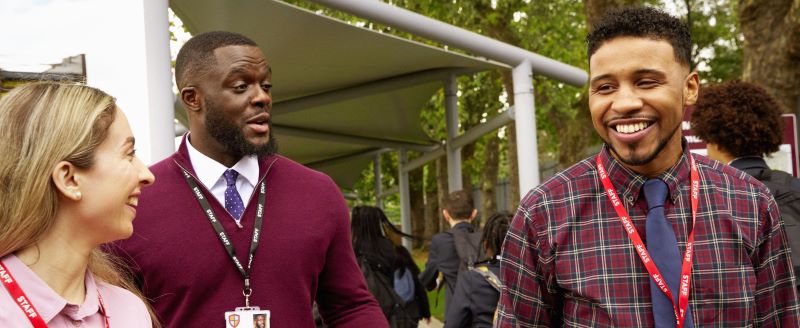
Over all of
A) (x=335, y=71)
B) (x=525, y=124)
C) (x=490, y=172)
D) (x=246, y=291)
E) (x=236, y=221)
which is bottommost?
(x=246, y=291)

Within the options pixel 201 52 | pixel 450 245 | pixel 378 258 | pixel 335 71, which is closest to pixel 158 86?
pixel 201 52

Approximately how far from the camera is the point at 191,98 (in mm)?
3445

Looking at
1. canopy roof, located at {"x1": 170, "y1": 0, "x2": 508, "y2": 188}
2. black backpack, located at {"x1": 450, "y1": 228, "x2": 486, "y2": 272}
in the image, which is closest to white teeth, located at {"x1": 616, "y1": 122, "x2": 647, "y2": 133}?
black backpack, located at {"x1": 450, "y1": 228, "x2": 486, "y2": 272}

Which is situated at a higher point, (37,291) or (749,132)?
(749,132)

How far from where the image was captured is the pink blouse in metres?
2.22

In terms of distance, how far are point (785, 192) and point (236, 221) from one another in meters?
2.52

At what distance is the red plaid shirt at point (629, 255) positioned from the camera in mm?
2748

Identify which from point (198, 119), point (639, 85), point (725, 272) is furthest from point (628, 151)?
point (198, 119)

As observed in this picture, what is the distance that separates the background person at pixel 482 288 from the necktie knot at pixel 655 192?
12.6 feet

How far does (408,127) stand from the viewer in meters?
15.8

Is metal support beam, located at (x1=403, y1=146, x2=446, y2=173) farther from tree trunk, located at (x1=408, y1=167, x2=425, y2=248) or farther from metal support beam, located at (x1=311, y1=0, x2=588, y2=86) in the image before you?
tree trunk, located at (x1=408, y1=167, x2=425, y2=248)

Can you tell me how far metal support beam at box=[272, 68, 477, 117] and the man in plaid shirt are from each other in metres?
8.26

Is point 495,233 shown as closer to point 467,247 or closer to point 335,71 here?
point 467,247

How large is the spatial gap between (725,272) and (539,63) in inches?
249
